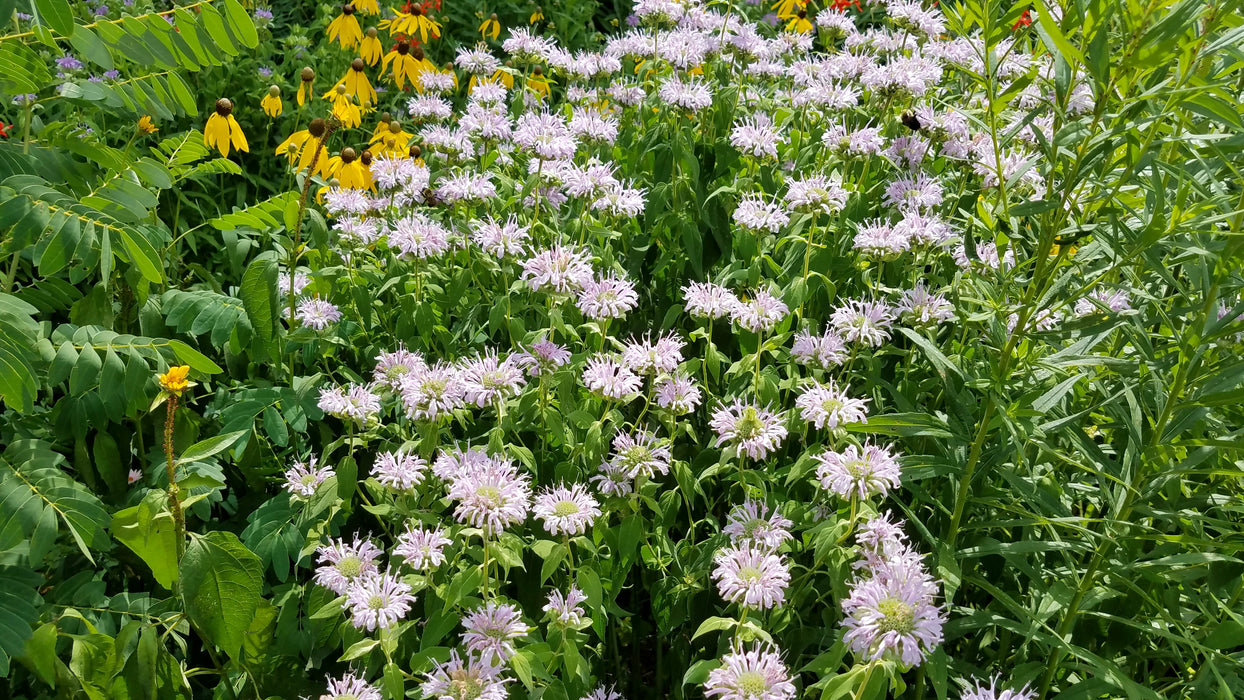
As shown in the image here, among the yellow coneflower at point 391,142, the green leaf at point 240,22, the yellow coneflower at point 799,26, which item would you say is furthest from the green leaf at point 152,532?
the yellow coneflower at point 799,26

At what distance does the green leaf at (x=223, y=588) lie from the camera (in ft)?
5.95

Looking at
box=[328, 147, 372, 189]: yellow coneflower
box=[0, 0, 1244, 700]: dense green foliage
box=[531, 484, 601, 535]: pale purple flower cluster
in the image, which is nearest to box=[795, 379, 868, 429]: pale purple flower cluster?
box=[0, 0, 1244, 700]: dense green foliage

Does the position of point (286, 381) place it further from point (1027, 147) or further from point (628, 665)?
point (1027, 147)

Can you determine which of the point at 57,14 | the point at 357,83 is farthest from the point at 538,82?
the point at 57,14

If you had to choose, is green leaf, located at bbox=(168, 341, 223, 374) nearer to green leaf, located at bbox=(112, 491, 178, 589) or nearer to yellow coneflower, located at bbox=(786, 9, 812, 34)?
green leaf, located at bbox=(112, 491, 178, 589)

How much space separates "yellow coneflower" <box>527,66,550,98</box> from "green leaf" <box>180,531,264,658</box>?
1952mm

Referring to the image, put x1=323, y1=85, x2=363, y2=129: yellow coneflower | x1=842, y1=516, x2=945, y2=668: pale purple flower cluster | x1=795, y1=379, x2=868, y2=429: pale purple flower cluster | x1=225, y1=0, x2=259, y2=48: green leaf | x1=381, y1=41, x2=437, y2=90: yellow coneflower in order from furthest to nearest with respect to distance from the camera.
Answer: x1=381, y1=41, x2=437, y2=90: yellow coneflower
x1=323, y1=85, x2=363, y2=129: yellow coneflower
x1=225, y1=0, x2=259, y2=48: green leaf
x1=795, y1=379, x2=868, y2=429: pale purple flower cluster
x1=842, y1=516, x2=945, y2=668: pale purple flower cluster

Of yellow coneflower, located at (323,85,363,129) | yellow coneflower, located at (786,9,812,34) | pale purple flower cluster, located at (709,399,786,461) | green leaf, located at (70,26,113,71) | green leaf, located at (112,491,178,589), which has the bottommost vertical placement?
green leaf, located at (112,491,178,589)

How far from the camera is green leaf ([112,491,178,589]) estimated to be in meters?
1.81

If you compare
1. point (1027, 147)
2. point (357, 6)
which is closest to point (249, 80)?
point (357, 6)

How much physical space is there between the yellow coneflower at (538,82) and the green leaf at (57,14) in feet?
5.64

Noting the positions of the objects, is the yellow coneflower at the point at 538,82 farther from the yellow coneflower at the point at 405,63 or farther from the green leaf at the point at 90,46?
the green leaf at the point at 90,46

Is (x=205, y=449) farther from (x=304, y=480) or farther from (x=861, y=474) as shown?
(x=861, y=474)

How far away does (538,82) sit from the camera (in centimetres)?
341
